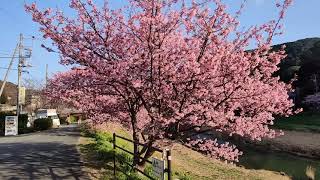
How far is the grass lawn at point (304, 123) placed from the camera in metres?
52.3

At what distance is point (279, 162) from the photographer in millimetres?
33031

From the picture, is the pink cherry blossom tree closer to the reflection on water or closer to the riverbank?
the reflection on water

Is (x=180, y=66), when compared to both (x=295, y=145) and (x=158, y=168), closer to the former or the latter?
(x=158, y=168)

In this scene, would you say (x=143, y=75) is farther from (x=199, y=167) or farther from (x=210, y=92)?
(x=199, y=167)

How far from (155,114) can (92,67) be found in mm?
2016

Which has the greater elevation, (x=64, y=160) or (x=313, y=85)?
(x=313, y=85)

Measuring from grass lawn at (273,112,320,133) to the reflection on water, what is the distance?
14234 millimetres

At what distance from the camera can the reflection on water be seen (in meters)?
27.8

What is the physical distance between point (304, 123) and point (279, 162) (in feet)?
90.9

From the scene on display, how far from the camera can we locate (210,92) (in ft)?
35.9

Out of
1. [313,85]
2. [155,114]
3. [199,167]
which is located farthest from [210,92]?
[313,85]

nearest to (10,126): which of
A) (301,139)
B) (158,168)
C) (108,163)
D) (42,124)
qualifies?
(42,124)

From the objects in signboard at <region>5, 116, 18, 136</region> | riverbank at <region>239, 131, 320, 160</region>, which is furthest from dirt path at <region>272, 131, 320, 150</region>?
signboard at <region>5, 116, 18, 136</region>

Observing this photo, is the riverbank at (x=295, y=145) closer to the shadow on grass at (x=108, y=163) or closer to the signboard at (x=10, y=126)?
the signboard at (x=10, y=126)
